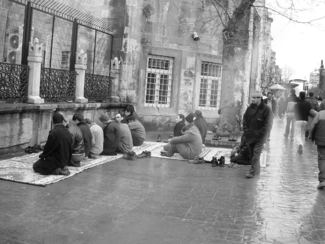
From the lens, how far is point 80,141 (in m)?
10.2

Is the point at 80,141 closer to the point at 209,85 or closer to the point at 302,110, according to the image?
the point at 302,110

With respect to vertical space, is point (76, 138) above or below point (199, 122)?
below

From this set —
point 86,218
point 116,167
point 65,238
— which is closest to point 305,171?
point 116,167

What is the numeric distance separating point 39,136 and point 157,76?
8.95 metres

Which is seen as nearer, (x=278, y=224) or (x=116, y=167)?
(x=278, y=224)

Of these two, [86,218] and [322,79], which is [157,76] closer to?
[86,218]

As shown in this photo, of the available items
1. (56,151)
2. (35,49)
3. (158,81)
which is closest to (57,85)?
(35,49)

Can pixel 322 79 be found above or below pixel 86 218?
above

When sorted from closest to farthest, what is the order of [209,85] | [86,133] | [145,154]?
[86,133], [145,154], [209,85]

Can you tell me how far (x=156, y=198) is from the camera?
25.3 ft

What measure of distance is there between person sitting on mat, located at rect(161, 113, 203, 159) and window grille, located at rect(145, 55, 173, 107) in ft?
26.0

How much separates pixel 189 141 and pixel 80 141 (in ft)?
10.1

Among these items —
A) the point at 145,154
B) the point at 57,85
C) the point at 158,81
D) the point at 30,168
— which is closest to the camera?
the point at 30,168

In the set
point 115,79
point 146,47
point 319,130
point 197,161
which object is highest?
point 146,47
